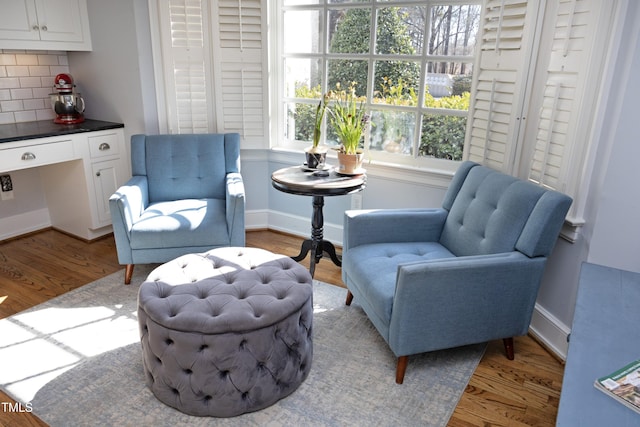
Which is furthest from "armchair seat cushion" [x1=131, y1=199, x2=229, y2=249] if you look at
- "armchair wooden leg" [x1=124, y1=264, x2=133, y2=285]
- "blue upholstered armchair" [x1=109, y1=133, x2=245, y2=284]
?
"armchair wooden leg" [x1=124, y1=264, x2=133, y2=285]

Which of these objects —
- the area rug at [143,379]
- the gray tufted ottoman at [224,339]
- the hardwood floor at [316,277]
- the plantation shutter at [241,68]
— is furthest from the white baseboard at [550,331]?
the plantation shutter at [241,68]

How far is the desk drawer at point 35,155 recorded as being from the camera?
282cm

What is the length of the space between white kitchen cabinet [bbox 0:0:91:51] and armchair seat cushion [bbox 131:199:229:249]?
4.74 feet

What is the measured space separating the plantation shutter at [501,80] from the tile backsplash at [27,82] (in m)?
3.10

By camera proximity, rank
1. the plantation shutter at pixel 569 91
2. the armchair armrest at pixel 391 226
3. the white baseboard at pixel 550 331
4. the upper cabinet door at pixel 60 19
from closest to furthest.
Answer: the plantation shutter at pixel 569 91, the white baseboard at pixel 550 331, the armchair armrest at pixel 391 226, the upper cabinet door at pixel 60 19

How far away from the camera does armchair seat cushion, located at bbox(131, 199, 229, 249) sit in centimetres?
264

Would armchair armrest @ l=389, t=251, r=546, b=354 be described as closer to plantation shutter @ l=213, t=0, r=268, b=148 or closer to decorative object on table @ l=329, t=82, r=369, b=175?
decorative object on table @ l=329, t=82, r=369, b=175

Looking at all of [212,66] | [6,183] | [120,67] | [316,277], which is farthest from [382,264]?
[6,183]

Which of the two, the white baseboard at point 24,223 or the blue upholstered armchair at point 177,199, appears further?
the white baseboard at point 24,223

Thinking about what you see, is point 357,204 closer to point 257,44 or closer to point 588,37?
point 257,44

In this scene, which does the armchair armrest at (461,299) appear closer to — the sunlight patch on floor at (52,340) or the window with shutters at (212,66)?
the sunlight patch on floor at (52,340)

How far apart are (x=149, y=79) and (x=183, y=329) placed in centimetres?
222

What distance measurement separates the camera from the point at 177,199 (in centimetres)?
310

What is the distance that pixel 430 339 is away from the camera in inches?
77.7
